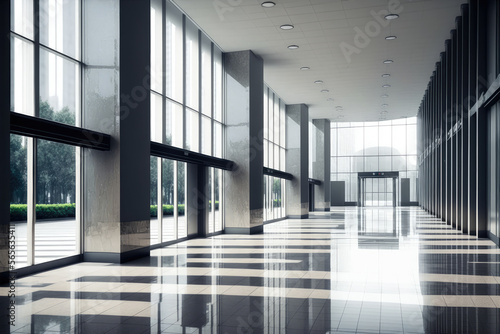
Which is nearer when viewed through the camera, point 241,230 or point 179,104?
point 179,104

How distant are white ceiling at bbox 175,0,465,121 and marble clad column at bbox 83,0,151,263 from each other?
11.9ft

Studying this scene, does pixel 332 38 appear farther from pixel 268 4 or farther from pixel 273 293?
pixel 273 293

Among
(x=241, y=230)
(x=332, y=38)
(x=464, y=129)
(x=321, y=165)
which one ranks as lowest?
(x=241, y=230)

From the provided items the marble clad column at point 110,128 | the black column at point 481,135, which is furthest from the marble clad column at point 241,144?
the black column at point 481,135

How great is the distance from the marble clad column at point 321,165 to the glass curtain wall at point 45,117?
99.3 ft

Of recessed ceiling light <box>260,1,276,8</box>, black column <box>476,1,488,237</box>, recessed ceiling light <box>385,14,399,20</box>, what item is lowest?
black column <box>476,1,488,237</box>

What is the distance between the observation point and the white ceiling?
1518 centimetres

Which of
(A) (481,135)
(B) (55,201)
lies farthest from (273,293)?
(A) (481,135)

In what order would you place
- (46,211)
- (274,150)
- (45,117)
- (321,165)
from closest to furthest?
(46,211)
(45,117)
(274,150)
(321,165)

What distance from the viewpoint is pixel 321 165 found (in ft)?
134

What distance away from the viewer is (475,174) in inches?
655

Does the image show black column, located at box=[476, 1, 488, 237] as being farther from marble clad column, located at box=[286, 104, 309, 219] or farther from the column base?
marble clad column, located at box=[286, 104, 309, 219]

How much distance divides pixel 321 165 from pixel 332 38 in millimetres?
23201

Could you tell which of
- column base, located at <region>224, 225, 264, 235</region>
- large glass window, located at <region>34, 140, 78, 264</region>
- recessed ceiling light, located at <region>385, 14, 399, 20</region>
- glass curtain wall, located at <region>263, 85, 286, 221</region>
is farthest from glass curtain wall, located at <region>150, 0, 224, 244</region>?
glass curtain wall, located at <region>263, 85, 286, 221</region>
